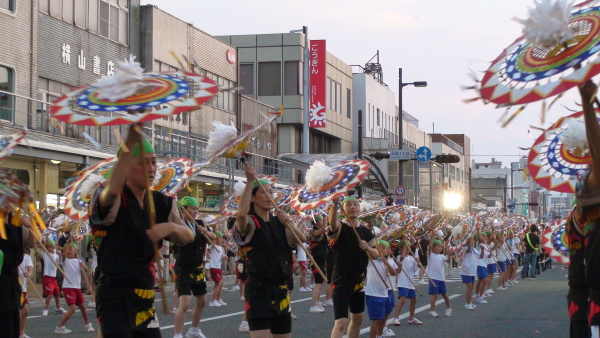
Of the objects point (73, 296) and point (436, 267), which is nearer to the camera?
point (73, 296)

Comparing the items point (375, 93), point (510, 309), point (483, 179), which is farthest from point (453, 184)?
point (510, 309)

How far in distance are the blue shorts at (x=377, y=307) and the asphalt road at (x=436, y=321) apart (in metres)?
2.31

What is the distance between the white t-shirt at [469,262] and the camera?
65.5 feet

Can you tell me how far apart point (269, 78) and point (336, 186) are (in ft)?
147

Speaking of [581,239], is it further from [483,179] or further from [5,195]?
[483,179]

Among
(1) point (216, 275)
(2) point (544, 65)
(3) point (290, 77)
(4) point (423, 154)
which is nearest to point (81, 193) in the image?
(2) point (544, 65)

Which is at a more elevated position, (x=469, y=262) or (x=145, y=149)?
(x=145, y=149)

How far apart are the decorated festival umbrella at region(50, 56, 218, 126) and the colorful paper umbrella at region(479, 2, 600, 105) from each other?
1.54 m

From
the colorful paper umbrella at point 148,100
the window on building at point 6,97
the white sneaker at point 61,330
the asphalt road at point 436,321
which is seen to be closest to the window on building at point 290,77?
the window on building at point 6,97

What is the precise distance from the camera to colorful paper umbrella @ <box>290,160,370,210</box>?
10.4 m

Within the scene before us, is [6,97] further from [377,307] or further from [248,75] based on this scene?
[248,75]

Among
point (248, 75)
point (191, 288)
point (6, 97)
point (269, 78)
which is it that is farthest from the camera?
point (248, 75)

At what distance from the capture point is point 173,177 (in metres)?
10.3

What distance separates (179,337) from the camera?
12.0 meters
